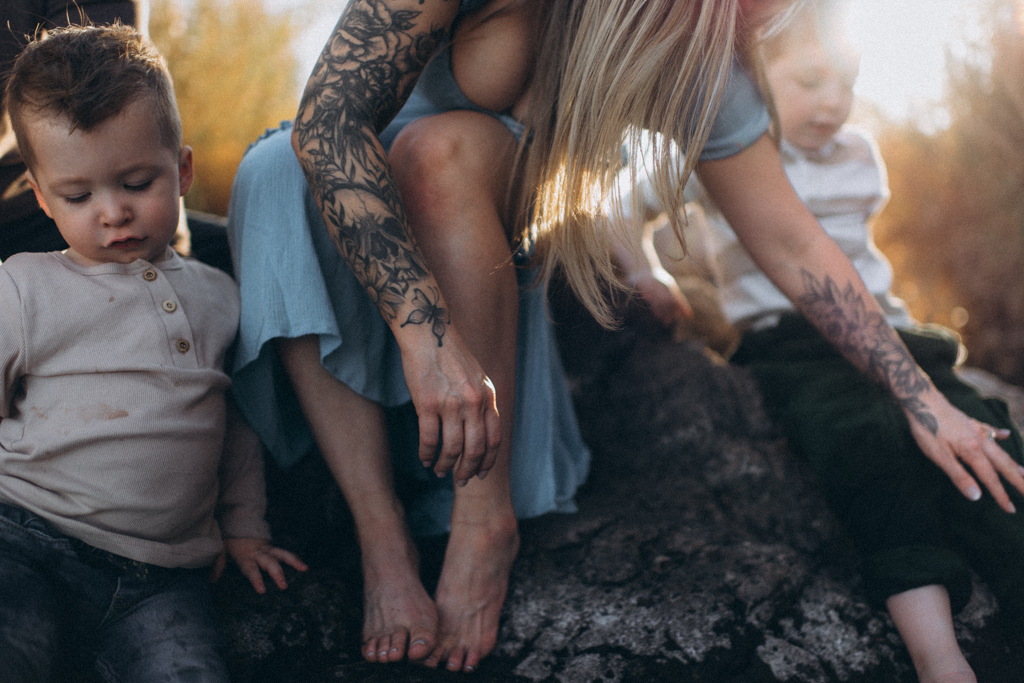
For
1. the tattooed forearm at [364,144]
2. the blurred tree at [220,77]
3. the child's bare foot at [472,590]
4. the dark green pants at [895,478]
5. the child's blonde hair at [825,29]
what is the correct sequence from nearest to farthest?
the tattooed forearm at [364,144], the child's bare foot at [472,590], the dark green pants at [895,478], the child's blonde hair at [825,29], the blurred tree at [220,77]

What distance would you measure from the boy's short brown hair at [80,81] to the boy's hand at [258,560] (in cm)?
74

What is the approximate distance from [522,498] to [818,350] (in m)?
0.88

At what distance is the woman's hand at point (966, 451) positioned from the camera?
129cm

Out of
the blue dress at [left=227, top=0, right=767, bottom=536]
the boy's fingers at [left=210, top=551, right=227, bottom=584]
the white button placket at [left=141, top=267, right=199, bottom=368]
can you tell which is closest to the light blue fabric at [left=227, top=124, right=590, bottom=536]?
the blue dress at [left=227, top=0, right=767, bottom=536]

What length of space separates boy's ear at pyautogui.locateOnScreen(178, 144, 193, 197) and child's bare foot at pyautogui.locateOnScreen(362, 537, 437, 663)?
744 millimetres

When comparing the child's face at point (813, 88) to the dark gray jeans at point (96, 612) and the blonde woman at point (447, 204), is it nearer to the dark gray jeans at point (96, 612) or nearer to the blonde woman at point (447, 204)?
the blonde woman at point (447, 204)

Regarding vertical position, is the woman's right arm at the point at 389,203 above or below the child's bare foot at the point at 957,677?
above

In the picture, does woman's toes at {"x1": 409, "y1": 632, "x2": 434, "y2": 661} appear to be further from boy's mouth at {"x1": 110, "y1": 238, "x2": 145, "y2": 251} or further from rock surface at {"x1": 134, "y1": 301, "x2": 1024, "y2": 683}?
boy's mouth at {"x1": 110, "y1": 238, "x2": 145, "y2": 251}

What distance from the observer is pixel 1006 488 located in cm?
143

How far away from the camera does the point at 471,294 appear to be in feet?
4.04

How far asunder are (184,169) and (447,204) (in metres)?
0.48

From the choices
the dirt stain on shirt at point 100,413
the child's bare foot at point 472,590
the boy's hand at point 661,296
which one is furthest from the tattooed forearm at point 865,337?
the dirt stain on shirt at point 100,413

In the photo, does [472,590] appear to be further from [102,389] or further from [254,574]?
[102,389]

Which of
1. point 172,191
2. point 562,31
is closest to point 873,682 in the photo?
point 562,31
